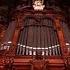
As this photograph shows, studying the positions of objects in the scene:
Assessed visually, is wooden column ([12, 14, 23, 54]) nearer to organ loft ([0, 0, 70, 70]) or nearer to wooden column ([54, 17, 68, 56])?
organ loft ([0, 0, 70, 70])

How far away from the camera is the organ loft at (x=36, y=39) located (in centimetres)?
600

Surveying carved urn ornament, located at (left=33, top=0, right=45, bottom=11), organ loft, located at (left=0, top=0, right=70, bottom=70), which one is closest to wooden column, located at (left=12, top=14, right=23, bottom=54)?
organ loft, located at (left=0, top=0, right=70, bottom=70)

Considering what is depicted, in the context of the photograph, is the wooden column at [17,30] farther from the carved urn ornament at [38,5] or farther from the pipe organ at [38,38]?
the carved urn ornament at [38,5]

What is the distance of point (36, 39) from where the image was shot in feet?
22.8

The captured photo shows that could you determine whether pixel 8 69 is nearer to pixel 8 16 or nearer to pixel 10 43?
pixel 10 43

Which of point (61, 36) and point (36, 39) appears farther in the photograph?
point (61, 36)

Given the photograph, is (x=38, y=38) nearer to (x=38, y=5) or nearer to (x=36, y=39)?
(x=36, y=39)

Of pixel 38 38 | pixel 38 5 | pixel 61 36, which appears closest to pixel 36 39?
pixel 38 38

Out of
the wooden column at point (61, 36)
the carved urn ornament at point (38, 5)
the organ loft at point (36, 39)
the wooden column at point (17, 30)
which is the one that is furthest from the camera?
the carved urn ornament at point (38, 5)

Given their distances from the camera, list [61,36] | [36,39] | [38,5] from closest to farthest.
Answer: [36,39] → [61,36] → [38,5]

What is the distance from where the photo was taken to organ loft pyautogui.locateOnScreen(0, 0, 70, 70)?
5996 mm

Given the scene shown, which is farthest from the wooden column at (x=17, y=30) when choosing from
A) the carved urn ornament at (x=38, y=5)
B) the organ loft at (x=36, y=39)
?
the carved urn ornament at (x=38, y=5)

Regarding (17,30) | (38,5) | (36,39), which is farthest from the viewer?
(38,5)

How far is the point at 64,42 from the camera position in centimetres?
676
